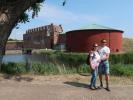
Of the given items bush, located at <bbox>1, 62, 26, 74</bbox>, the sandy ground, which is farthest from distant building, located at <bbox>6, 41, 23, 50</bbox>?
the sandy ground

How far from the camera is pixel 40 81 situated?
45.0 ft

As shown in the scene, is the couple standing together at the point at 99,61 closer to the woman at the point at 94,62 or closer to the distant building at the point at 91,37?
the woman at the point at 94,62

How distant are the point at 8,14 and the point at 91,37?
54389 millimetres

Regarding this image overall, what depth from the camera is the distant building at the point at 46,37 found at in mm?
86875

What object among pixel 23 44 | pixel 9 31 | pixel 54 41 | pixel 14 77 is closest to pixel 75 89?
pixel 14 77

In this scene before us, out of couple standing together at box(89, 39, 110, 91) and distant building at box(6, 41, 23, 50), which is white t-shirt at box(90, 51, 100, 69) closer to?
couple standing together at box(89, 39, 110, 91)

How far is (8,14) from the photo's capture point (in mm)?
14789

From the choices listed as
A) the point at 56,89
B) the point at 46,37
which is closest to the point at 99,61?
the point at 56,89

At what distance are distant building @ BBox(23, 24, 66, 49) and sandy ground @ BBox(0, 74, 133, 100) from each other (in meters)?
70.9

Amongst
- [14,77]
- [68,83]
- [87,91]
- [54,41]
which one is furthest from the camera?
[54,41]

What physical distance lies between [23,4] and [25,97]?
499 cm

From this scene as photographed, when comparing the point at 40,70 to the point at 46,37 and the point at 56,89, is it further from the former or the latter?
the point at 46,37

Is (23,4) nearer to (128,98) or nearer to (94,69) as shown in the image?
(94,69)

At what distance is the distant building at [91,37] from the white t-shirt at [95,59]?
2161 inches
